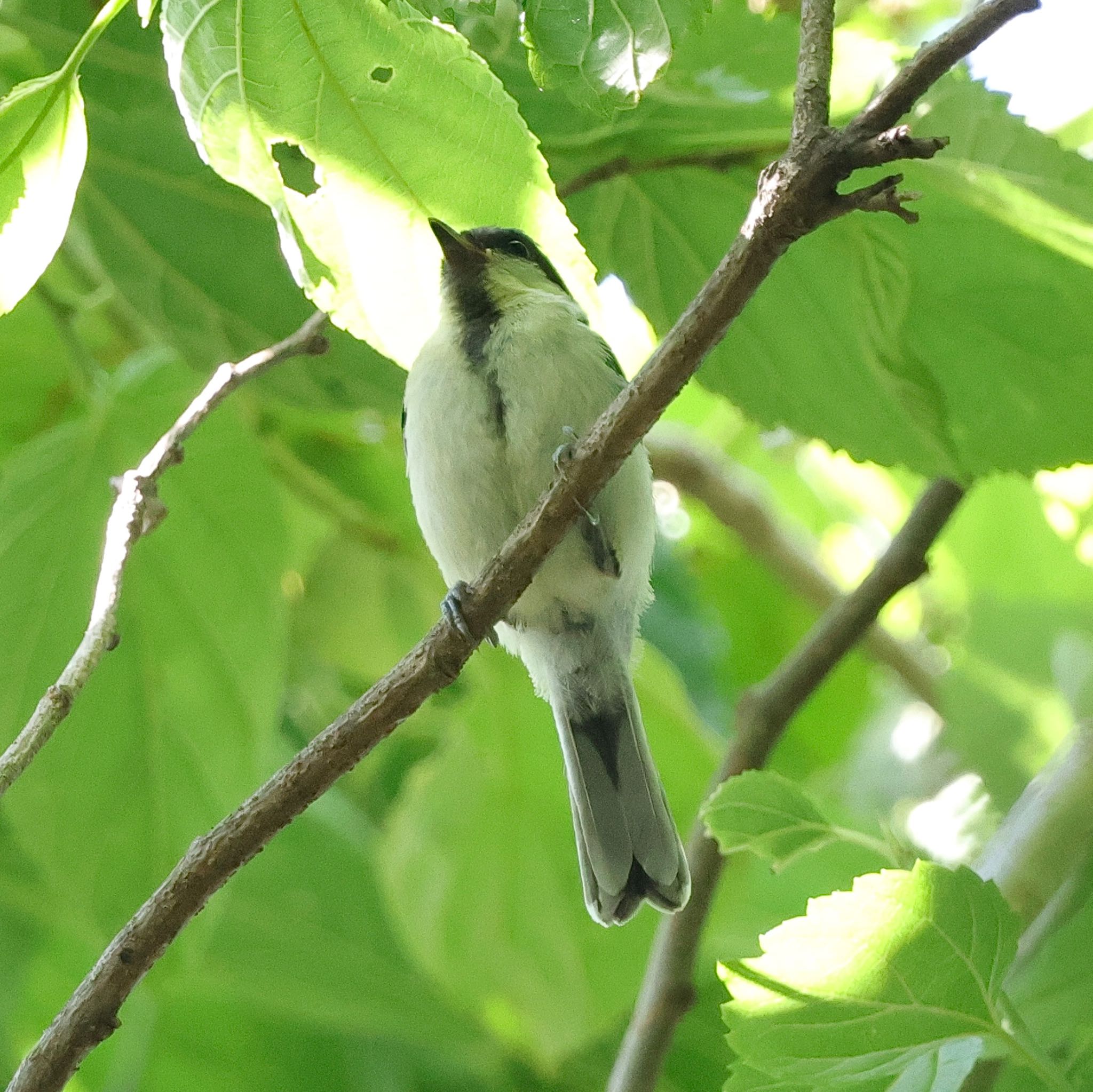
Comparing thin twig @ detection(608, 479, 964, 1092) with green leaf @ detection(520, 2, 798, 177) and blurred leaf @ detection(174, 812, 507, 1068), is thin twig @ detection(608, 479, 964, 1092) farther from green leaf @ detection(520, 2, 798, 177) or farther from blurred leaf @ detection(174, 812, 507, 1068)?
blurred leaf @ detection(174, 812, 507, 1068)

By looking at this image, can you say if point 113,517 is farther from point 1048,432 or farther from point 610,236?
point 1048,432

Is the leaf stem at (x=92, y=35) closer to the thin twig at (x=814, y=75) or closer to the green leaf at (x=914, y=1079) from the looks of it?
the thin twig at (x=814, y=75)

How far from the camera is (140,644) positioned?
222 centimetres

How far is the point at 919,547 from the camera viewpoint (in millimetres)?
2105

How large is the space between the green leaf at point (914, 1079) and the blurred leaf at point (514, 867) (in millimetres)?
1218

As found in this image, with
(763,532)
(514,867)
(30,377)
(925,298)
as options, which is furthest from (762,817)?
(763,532)

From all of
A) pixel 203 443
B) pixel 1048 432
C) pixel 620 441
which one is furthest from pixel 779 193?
pixel 203 443

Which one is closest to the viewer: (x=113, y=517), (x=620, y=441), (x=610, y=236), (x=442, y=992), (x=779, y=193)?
(x=779, y=193)

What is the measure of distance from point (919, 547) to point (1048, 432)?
11.0 inches

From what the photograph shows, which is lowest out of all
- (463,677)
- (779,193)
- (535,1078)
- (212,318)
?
(535,1078)

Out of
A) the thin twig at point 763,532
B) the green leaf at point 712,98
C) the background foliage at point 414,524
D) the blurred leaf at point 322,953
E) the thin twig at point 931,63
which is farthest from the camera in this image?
the thin twig at point 763,532

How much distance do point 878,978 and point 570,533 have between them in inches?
33.3

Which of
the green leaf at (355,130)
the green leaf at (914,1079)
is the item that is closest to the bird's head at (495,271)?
the green leaf at (355,130)

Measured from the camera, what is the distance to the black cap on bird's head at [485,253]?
2445mm
